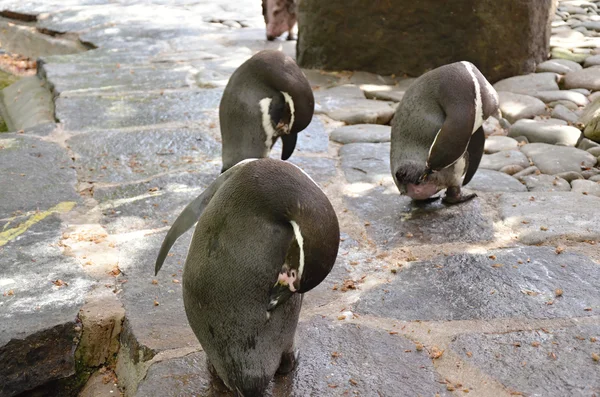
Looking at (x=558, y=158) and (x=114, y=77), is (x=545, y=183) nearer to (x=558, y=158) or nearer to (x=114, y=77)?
(x=558, y=158)

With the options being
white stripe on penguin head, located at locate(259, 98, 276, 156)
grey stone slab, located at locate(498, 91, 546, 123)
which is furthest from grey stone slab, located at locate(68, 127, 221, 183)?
grey stone slab, located at locate(498, 91, 546, 123)

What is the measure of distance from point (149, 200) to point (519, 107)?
Answer: 305cm

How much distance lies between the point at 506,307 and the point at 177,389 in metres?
1.33

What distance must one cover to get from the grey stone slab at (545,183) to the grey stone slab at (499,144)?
0.54m

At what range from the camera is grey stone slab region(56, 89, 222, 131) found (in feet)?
16.7

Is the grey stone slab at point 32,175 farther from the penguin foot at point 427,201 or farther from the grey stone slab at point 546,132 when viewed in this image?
the grey stone slab at point 546,132

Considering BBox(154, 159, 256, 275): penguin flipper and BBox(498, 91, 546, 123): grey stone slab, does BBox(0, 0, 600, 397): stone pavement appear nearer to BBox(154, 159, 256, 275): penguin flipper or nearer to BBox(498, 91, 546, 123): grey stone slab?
BBox(498, 91, 546, 123): grey stone slab

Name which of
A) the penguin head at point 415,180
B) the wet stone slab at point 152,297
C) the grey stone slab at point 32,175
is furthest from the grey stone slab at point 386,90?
the wet stone slab at point 152,297

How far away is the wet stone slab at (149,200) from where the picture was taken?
3510 millimetres

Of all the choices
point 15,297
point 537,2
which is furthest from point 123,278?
point 537,2

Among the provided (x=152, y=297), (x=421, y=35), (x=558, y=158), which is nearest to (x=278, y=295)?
(x=152, y=297)

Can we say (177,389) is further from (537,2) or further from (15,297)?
(537,2)

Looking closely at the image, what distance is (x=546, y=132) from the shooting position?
4.77m

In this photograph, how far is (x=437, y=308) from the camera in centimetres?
272
